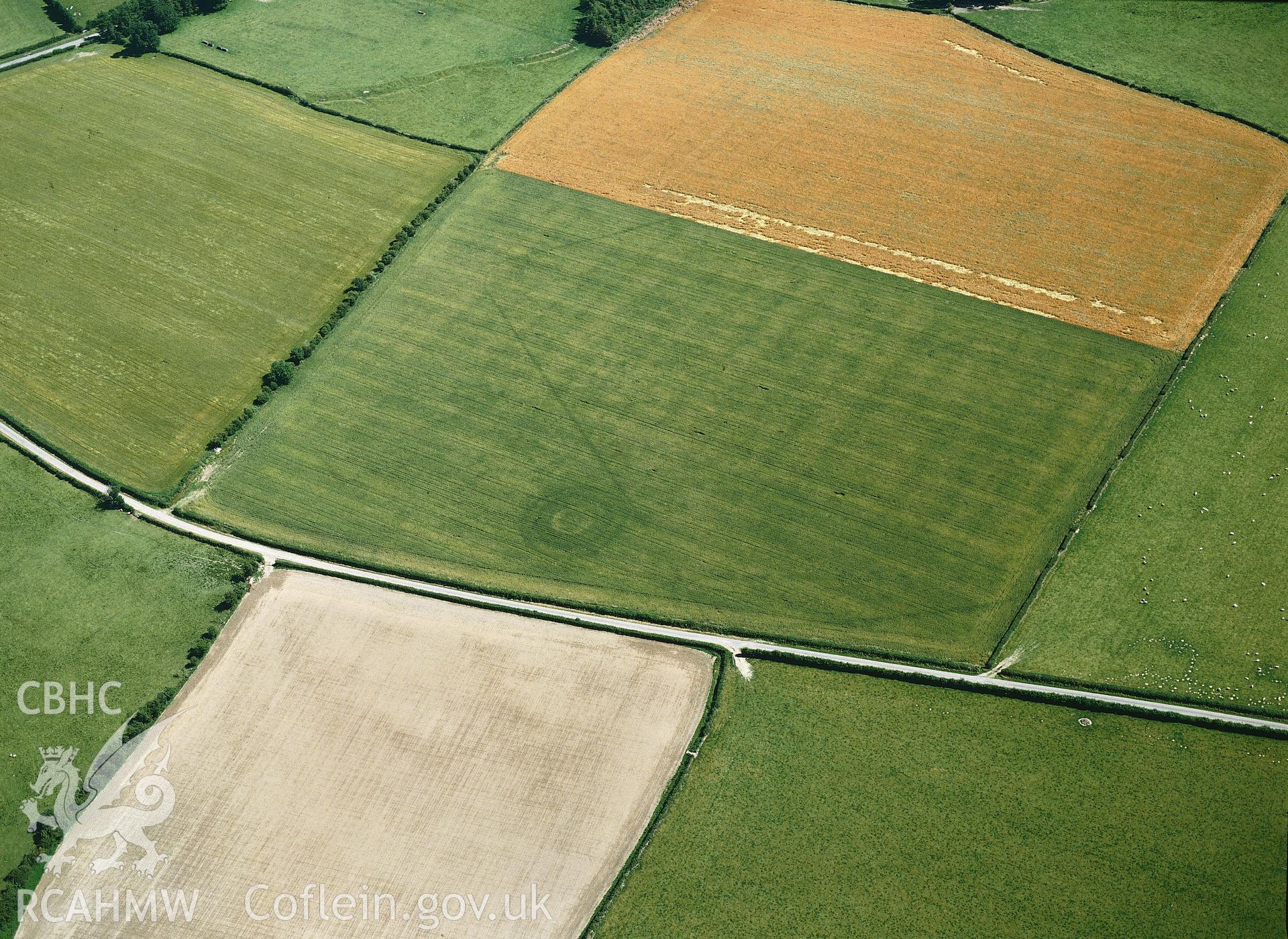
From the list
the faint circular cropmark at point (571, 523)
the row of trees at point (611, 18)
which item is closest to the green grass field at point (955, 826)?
the faint circular cropmark at point (571, 523)

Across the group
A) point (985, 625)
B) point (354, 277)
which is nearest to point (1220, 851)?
point (985, 625)

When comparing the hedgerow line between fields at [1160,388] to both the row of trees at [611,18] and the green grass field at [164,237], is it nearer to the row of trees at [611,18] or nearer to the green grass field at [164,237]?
the row of trees at [611,18]

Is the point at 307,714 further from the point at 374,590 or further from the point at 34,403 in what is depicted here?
the point at 34,403

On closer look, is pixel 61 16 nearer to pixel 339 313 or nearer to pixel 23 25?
pixel 23 25

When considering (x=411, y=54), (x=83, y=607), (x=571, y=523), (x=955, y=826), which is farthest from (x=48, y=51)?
(x=955, y=826)

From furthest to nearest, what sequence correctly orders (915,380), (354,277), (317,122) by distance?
1. (317,122)
2. (354,277)
3. (915,380)

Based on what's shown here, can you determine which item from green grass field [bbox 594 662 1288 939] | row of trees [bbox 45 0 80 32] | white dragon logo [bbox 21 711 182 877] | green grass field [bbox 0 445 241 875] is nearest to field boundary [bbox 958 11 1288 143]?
green grass field [bbox 594 662 1288 939]

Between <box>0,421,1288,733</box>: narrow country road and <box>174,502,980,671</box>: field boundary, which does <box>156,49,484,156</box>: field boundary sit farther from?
<box>174,502,980,671</box>: field boundary
